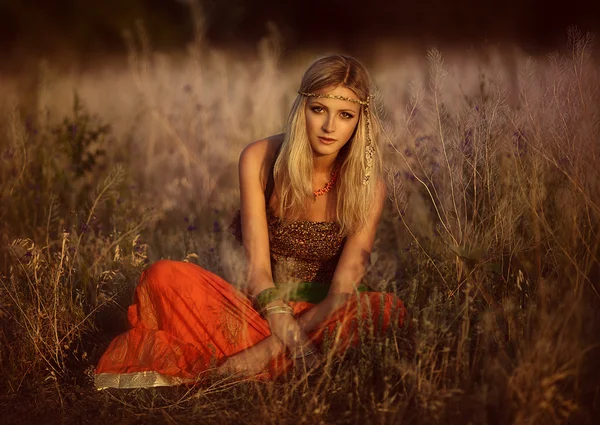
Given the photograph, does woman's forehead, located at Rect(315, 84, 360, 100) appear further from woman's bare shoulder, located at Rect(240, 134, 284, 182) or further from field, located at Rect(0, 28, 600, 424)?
woman's bare shoulder, located at Rect(240, 134, 284, 182)

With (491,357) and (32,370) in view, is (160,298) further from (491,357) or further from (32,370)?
(491,357)

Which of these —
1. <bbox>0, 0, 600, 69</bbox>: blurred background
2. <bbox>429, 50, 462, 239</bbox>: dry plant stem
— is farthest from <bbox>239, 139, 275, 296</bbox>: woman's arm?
<bbox>0, 0, 600, 69</bbox>: blurred background

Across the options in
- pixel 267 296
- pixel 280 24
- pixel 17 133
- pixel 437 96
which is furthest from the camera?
pixel 280 24

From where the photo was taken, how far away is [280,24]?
20109 millimetres

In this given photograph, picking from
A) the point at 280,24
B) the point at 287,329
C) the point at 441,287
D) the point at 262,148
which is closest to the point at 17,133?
the point at 262,148

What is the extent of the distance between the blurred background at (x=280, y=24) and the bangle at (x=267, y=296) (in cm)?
1104

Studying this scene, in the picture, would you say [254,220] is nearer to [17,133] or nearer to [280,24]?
[17,133]

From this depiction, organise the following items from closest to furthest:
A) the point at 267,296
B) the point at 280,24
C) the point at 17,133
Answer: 1. the point at 267,296
2. the point at 17,133
3. the point at 280,24

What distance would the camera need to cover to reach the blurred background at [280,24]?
15.5 meters

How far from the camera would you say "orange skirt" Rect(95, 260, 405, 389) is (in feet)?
8.47

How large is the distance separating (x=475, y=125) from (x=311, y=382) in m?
1.23

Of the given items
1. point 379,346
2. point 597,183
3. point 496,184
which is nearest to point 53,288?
point 379,346

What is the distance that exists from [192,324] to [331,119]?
1.07 meters

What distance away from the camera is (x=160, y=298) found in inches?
105
